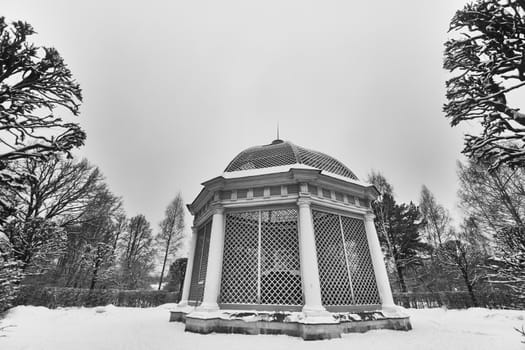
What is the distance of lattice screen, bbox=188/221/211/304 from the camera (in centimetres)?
702

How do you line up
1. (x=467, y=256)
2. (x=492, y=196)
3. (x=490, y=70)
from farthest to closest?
(x=467, y=256)
(x=492, y=196)
(x=490, y=70)

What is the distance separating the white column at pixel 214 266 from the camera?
5879 mm

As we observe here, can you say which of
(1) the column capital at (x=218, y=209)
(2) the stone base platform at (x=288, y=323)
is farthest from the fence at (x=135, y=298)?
(1) the column capital at (x=218, y=209)

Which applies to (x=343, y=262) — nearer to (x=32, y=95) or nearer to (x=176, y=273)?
(x=32, y=95)

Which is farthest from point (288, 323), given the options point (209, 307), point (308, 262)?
point (209, 307)

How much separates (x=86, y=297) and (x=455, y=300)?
71.1 feet

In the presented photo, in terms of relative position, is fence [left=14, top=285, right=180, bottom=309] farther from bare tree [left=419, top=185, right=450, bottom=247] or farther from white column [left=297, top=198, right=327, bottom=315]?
bare tree [left=419, top=185, right=450, bottom=247]

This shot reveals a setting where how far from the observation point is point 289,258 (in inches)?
249

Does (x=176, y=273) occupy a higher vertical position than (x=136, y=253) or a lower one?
lower

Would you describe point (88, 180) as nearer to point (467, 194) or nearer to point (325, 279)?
point (325, 279)

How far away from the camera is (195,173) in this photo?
29.2 metres

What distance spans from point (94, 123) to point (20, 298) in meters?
9.90

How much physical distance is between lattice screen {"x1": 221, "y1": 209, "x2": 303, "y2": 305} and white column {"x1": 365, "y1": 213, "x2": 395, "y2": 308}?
2.66 m

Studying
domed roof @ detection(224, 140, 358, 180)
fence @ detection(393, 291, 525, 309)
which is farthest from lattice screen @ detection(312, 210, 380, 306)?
fence @ detection(393, 291, 525, 309)
